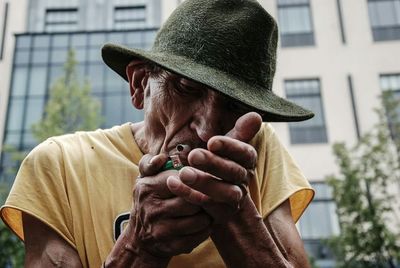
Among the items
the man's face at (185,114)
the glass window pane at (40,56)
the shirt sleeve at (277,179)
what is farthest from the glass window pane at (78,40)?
the man's face at (185,114)

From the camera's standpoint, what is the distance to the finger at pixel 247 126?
1455 mm

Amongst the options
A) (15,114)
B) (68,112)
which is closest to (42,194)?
(68,112)

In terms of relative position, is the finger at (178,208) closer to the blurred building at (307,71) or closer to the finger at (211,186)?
the finger at (211,186)

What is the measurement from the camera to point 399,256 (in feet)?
39.1

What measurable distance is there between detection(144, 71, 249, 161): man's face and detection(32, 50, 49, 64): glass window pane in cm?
2064

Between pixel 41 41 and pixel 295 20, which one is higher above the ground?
pixel 295 20

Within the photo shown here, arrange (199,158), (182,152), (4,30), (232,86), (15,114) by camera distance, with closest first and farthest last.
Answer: (199,158) < (182,152) < (232,86) < (15,114) < (4,30)

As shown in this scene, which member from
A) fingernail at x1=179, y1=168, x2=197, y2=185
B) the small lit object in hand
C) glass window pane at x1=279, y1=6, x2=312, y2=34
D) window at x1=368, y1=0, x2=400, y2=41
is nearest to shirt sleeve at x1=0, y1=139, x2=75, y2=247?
the small lit object in hand

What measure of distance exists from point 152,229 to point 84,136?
2.88 ft

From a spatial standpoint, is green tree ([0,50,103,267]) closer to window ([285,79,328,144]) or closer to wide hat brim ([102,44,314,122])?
wide hat brim ([102,44,314,122])

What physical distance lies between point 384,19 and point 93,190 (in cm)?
2245

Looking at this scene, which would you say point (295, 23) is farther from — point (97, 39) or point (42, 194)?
point (42, 194)

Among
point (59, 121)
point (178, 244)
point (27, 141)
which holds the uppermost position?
point (27, 141)

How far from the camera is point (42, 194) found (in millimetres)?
1989
